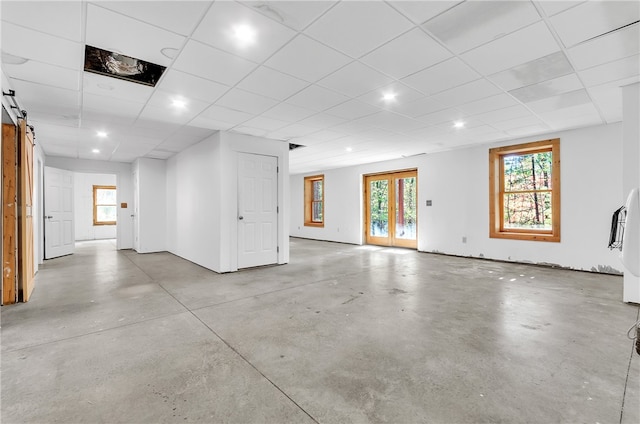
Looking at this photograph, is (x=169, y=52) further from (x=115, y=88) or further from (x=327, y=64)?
(x=327, y=64)

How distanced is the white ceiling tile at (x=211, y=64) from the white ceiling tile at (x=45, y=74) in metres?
1.19

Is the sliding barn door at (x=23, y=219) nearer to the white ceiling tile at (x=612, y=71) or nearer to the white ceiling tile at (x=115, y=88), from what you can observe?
the white ceiling tile at (x=115, y=88)

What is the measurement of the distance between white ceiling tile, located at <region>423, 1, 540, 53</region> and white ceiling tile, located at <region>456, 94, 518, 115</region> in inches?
60.7

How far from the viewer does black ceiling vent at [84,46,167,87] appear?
2.73m

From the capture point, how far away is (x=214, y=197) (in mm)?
5430

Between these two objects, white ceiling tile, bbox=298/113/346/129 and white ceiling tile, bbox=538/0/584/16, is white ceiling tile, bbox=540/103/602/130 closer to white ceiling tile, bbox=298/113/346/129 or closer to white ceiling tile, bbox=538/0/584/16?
white ceiling tile, bbox=538/0/584/16

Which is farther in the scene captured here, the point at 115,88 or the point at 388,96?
the point at 388,96

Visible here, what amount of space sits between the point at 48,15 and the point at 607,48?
471 centimetres

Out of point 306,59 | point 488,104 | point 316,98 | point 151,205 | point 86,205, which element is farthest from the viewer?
point 86,205

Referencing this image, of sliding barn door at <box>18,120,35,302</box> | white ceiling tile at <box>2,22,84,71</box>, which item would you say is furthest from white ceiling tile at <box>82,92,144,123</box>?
white ceiling tile at <box>2,22,84,71</box>

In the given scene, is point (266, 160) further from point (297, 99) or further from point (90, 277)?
point (90, 277)

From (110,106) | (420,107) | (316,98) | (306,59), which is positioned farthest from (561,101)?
(110,106)

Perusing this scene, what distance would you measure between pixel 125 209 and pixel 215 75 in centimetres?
715

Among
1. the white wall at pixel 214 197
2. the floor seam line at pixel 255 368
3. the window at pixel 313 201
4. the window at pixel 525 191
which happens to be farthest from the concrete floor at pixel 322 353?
the window at pixel 313 201
